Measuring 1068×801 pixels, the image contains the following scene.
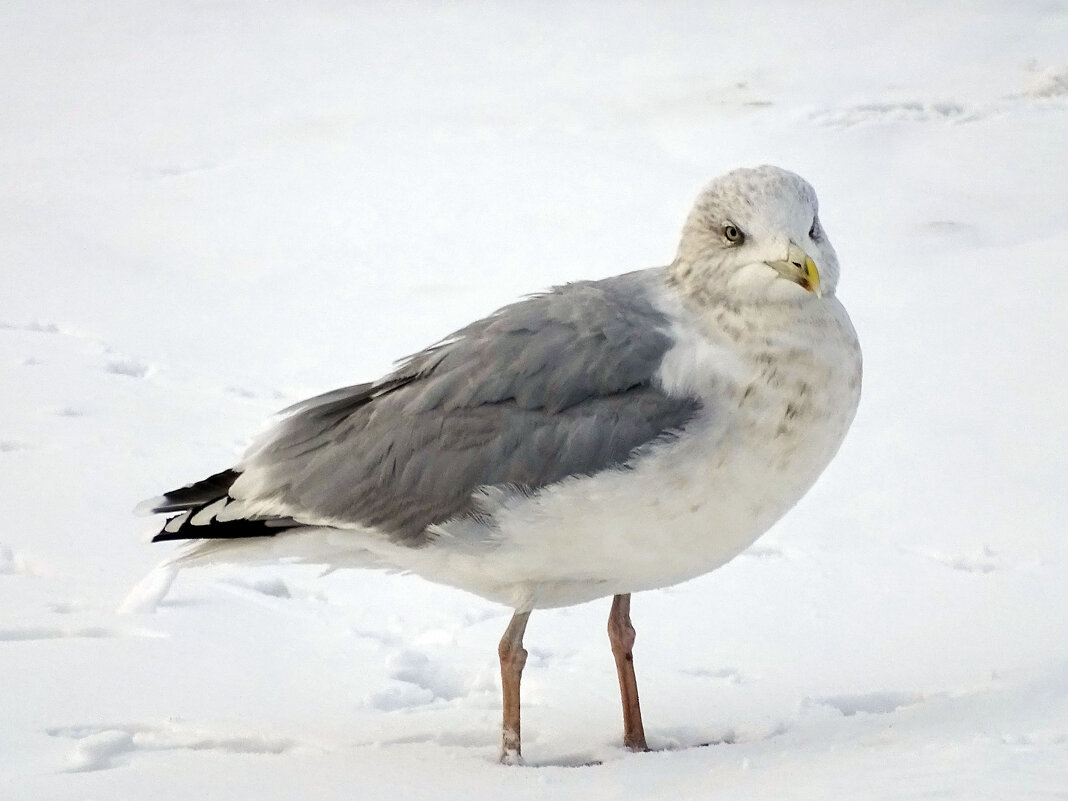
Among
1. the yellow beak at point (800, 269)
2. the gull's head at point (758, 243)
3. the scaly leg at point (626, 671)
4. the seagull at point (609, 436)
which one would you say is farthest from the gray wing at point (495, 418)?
the scaly leg at point (626, 671)

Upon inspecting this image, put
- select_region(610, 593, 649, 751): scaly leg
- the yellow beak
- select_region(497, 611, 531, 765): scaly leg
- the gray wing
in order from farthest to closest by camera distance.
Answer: select_region(610, 593, 649, 751): scaly leg
select_region(497, 611, 531, 765): scaly leg
the gray wing
the yellow beak

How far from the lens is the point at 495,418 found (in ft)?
13.1

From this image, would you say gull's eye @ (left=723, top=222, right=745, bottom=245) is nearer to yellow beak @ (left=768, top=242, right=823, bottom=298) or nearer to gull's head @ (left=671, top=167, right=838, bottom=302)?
gull's head @ (left=671, top=167, right=838, bottom=302)

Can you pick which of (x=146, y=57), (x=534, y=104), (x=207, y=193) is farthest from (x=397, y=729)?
(x=146, y=57)

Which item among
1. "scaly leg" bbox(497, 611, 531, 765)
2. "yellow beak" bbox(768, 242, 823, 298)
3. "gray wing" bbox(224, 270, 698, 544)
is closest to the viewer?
"yellow beak" bbox(768, 242, 823, 298)

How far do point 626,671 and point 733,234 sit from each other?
4.15 ft

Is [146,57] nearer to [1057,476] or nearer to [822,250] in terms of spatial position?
[1057,476]

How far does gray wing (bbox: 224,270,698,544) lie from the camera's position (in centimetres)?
388

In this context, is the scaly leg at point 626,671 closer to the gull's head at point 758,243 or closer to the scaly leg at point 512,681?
the scaly leg at point 512,681

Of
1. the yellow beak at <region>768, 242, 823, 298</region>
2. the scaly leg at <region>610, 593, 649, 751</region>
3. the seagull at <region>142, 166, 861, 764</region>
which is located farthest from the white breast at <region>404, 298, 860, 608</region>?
the scaly leg at <region>610, 593, 649, 751</region>

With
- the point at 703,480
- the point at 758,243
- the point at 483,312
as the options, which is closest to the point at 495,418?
the point at 703,480

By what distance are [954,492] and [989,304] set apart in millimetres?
2239

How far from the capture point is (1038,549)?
5422 mm

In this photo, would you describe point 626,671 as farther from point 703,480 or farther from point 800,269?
point 800,269
